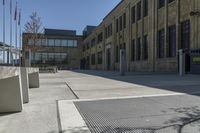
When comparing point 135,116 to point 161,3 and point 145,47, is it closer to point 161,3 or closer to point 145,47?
point 161,3

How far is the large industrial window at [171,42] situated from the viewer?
26.7m

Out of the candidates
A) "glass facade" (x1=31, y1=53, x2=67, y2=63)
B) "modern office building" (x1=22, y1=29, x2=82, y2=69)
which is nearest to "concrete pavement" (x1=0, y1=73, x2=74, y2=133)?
"modern office building" (x1=22, y1=29, x2=82, y2=69)

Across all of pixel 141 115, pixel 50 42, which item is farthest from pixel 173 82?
pixel 50 42

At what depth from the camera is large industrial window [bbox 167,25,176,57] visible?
26.7 m

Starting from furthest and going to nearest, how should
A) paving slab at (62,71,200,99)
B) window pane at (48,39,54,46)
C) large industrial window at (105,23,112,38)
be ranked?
window pane at (48,39,54,46) < large industrial window at (105,23,112,38) < paving slab at (62,71,200,99)

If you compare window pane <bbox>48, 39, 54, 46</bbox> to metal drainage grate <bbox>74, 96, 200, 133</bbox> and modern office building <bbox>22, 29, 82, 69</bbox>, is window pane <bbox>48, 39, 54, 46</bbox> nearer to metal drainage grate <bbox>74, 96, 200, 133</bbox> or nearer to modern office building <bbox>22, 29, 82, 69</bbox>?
modern office building <bbox>22, 29, 82, 69</bbox>

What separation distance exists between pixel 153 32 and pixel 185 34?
6693mm

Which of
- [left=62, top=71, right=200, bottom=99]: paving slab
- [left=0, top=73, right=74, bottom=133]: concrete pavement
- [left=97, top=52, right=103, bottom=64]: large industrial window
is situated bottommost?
[left=0, top=73, right=74, bottom=133]: concrete pavement

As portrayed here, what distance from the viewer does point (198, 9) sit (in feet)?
74.4

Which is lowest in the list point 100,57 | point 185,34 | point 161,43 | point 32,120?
point 32,120

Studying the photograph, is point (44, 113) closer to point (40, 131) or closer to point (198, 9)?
point (40, 131)

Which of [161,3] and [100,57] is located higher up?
[161,3]

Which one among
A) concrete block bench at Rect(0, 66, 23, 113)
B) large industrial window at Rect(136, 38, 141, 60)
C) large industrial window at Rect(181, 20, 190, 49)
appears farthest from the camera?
large industrial window at Rect(136, 38, 141, 60)

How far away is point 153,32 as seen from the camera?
31.2m
